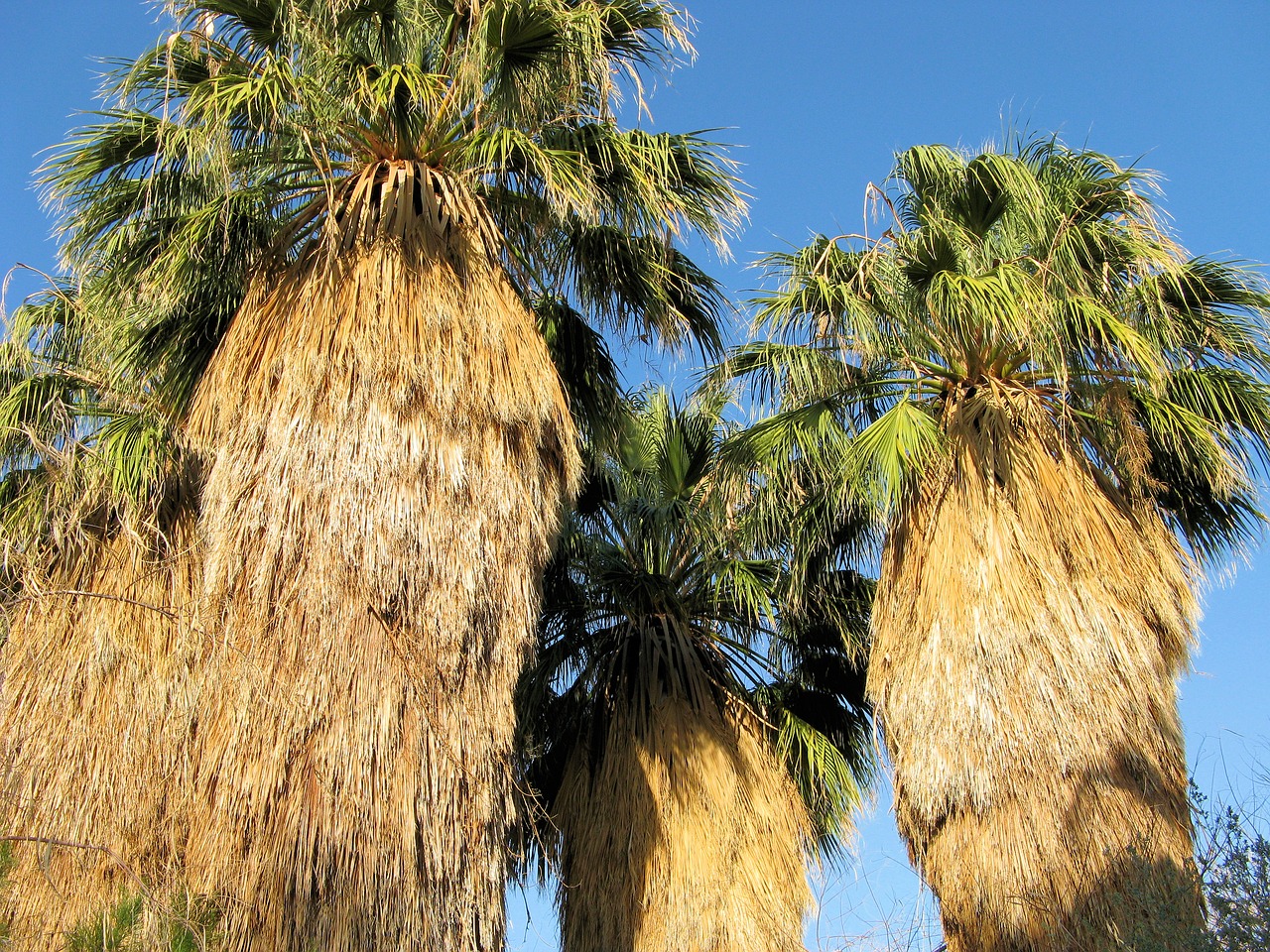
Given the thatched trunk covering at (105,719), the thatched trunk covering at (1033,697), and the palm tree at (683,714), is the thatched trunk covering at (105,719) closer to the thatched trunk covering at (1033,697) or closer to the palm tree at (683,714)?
the palm tree at (683,714)

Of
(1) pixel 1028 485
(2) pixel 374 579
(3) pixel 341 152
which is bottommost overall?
(2) pixel 374 579

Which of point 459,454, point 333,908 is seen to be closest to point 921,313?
point 459,454

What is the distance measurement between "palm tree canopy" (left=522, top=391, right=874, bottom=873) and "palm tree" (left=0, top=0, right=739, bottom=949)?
2.22 metres

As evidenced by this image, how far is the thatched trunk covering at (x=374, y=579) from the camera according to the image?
5.78m

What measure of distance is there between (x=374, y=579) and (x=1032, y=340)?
477cm

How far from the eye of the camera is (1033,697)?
7.87m

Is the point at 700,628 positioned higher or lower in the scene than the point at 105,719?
higher

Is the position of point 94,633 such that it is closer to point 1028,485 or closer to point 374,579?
point 374,579

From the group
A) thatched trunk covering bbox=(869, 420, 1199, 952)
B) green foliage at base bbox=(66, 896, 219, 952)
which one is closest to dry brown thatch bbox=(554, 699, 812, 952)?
thatched trunk covering bbox=(869, 420, 1199, 952)

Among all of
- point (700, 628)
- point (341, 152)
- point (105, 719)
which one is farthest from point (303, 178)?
point (700, 628)

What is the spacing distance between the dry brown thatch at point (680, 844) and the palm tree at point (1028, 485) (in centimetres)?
114

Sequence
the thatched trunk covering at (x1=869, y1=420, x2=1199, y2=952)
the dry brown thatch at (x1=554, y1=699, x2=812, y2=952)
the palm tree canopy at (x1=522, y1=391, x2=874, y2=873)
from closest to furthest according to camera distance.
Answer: the thatched trunk covering at (x1=869, y1=420, x2=1199, y2=952) < the dry brown thatch at (x1=554, y1=699, x2=812, y2=952) < the palm tree canopy at (x1=522, y1=391, x2=874, y2=873)

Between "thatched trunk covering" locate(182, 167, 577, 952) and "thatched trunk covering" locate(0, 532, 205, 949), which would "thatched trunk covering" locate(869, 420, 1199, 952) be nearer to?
"thatched trunk covering" locate(182, 167, 577, 952)

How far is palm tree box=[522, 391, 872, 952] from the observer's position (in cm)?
887
